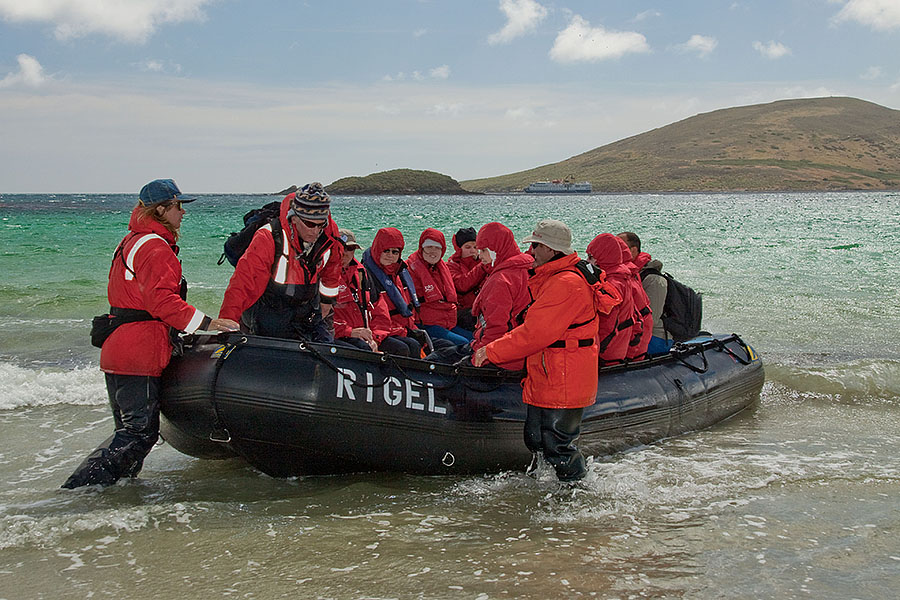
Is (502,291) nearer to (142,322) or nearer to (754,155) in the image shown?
(142,322)

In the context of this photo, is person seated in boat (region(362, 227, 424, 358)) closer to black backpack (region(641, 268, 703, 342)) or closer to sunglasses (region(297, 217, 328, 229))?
sunglasses (region(297, 217, 328, 229))

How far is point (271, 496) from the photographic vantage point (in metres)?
5.21

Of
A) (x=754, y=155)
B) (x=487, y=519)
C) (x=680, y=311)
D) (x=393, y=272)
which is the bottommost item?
(x=487, y=519)

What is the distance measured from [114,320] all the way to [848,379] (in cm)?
722

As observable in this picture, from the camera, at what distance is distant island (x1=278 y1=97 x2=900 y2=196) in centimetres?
13688

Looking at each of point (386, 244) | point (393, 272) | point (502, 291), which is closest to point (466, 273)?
point (393, 272)

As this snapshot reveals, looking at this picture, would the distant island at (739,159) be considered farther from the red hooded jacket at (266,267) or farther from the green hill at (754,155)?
the red hooded jacket at (266,267)

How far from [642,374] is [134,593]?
4.06 m

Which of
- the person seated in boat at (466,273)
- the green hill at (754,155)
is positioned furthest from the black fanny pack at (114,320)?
the green hill at (754,155)

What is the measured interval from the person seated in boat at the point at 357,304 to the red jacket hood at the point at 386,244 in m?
0.23

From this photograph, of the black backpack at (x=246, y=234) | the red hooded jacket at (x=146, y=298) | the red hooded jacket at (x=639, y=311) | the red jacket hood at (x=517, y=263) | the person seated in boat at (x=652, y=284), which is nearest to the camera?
the red hooded jacket at (x=146, y=298)

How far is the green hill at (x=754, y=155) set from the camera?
13650 cm

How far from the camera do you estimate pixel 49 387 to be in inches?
321

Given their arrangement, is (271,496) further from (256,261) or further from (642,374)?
(642,374)
